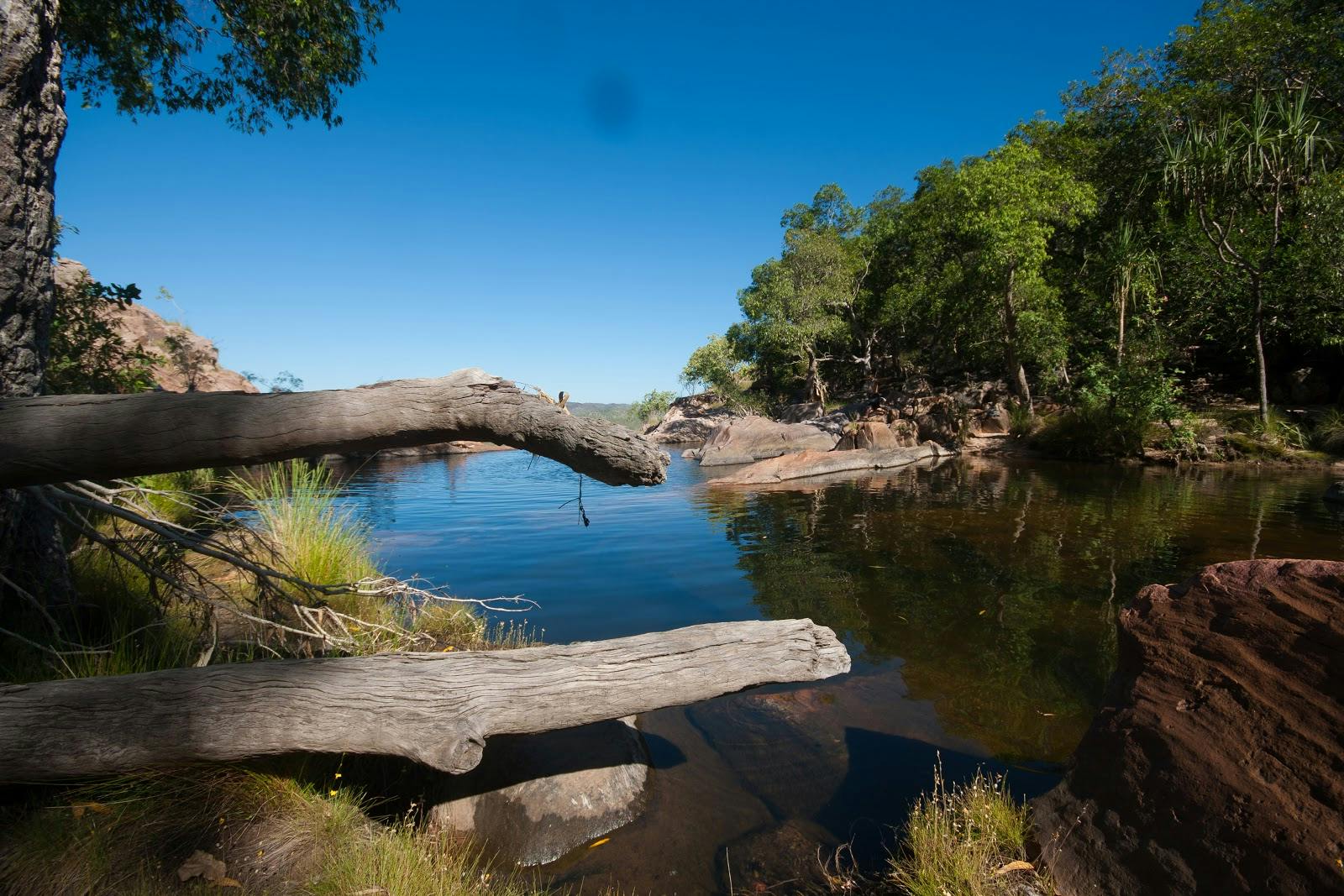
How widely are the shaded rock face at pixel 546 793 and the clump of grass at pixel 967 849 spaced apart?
60.6 inches

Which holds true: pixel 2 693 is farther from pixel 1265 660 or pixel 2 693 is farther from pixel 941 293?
pixel 941 293

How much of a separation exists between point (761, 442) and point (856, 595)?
55.0 ft

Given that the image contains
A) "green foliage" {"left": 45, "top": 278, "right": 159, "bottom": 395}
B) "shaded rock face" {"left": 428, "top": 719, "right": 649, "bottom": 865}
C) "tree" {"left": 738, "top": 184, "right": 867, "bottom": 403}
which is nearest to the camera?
"shaded rock face" {"left": 428, "top": 719, "right": 649, "bottom": 865}

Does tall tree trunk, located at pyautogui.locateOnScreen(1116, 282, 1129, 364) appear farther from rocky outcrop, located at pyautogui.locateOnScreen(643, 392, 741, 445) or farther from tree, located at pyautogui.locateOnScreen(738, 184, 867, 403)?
rocky outcrop, located at pyautogui.locateOnScreen(643, 392, 741, 445)

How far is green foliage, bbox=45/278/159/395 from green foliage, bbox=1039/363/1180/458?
21386 millimetres

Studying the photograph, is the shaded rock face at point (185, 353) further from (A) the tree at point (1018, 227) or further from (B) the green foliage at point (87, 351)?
(A) the tree at point (1018, 227)

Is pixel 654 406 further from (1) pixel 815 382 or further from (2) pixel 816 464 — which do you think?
(2) pixel 816 464

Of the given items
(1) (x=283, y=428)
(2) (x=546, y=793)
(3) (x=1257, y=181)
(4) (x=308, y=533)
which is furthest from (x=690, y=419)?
(1) (x=283, y=428)

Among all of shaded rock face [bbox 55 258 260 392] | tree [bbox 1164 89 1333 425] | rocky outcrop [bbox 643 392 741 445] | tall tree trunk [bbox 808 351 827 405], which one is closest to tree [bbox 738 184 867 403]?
tall tree trunk [bbox 808 351 827 405]

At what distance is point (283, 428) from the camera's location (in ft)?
6.32

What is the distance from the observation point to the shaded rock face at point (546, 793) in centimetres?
319

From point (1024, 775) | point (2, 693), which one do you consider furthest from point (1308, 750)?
point (2, 693)

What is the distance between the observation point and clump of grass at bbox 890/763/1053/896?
2.38m

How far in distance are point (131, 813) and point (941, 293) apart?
27.2 meters
